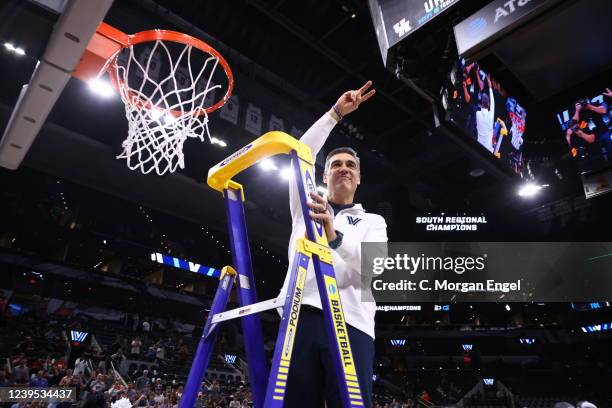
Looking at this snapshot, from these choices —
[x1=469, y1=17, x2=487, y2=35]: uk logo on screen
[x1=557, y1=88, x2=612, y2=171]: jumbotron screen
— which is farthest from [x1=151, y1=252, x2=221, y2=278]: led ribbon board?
[x1=469, y1=17, x2=487, y2=35]: uk logo on screen

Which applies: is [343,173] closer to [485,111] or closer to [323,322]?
[323,322]

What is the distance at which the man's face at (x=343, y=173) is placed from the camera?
2.43 m

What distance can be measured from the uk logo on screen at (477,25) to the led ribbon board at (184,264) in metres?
22.4

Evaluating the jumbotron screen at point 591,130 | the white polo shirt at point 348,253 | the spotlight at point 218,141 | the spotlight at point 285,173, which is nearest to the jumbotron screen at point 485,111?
the jumbotron screen at point 591,130

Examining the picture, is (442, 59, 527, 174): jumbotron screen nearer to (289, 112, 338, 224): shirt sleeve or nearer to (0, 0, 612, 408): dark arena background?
(0, 0, 612, 408): dark arena background

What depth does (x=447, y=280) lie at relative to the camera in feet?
49.1

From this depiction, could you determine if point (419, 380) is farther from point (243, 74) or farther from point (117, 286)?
point (243, 74)

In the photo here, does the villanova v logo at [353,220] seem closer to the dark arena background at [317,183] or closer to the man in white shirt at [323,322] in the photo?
the man in white shirt at [323,322]

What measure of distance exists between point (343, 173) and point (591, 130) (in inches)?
171

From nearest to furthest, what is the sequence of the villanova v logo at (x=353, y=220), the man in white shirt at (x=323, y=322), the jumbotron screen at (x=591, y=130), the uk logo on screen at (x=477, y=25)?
the man in white shirt at (x=323, y=322), the villanova v logo at (x=353, y=220), the uk logo on screen at (x=477, y=25), the jumbotron screen at (x=591, y=130)

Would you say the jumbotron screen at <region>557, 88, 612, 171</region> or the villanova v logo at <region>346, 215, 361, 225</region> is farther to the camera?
the jumbotron screen at <region>557, 88, 612, 171</region>

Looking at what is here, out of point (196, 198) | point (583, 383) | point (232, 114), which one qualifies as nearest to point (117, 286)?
point (196, 198)

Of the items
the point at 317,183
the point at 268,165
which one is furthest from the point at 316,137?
the point at 317,183

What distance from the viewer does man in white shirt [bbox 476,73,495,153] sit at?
5.50 meters
